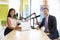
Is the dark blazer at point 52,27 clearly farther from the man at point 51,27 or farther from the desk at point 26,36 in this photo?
the desk at point 26,36

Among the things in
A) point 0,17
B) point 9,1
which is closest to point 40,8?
point 9,1

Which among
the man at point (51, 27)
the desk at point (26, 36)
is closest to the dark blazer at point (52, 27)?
the man at point (51, 27)

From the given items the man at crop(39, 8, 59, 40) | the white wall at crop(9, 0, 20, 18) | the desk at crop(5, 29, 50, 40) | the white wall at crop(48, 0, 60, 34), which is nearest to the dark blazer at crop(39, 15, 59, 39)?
the man at crop(39, 8, 59, 40)

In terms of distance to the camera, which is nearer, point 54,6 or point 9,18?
point 9,18

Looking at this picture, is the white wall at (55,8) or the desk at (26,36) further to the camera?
the white wall at (55,8)

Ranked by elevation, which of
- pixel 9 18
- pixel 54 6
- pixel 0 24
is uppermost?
pixel 54 6

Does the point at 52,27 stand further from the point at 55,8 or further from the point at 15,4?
the point at 15,4

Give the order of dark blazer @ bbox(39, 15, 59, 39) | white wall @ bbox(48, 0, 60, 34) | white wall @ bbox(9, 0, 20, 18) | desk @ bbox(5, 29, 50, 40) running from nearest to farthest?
desk @ bbox(5, 29, 50, 40) < dark blazer @ bbox(39, 15, 59, 39) < white wall @ bbox(48, 0, 60, 34) < white wall @ bbox(9, 0, 20, 18)

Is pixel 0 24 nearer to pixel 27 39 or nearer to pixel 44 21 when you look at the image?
pixel 44 21

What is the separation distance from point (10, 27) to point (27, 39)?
145 centimetres

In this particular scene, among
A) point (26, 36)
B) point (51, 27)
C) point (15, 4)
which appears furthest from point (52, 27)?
point (15, 4)

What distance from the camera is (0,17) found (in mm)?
5324

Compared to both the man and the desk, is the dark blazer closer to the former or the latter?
the man

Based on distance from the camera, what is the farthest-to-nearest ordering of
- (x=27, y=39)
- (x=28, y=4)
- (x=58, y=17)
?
(x=28, y=4) → (x=58, y=17) → (x=27, y=39)
